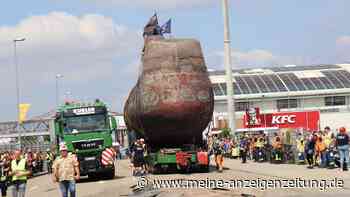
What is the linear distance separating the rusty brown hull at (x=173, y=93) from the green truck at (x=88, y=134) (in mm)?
1523

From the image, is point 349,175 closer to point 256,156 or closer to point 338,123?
point 256,156

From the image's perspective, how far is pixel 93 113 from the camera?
27391 millimetres

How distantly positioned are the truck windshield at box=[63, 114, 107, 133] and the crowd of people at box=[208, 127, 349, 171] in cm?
468

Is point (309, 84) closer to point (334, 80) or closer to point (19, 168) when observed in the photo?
point (334, 80)

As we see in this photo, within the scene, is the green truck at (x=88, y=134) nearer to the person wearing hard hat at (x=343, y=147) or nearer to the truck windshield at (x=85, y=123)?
the truck windshield at (x=85, y=123)

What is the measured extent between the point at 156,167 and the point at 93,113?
327 centimetres

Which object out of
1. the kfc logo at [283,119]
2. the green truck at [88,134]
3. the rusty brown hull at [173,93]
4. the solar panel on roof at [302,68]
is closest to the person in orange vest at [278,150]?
the rusty brown hull at [173,93]

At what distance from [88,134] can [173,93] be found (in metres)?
3.99

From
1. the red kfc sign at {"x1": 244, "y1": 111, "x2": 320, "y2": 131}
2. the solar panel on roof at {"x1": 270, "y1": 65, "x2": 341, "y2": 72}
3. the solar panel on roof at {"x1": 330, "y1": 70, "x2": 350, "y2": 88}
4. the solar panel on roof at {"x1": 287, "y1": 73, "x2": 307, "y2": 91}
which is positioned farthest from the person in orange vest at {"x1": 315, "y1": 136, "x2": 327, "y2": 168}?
the solar panel on roof at {"x1": 270, "y1": 65, "x2": 341, "y2": 72}

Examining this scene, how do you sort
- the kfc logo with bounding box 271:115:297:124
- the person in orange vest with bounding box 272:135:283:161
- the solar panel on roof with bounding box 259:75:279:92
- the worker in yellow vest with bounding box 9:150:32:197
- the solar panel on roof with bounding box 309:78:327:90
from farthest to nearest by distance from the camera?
the solar panel on roof with bounding box 309:78:327:90 < the solar panel on roof with bounding box 259:75:279:92 < the kfc logo with bounding box 271:115:297:124 < the person in orange vest with bounding box 272:135:283:161 < the worker in yellow vest with bounding box 9:150:32:197

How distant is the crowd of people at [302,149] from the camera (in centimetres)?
2484

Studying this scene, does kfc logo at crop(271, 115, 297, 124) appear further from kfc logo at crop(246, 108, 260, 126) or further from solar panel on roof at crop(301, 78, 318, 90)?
solar panel on roof at crop(301, 78, 318, 90)

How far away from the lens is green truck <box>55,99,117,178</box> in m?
27.1

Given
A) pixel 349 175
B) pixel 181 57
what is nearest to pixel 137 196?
pixel 349 175
